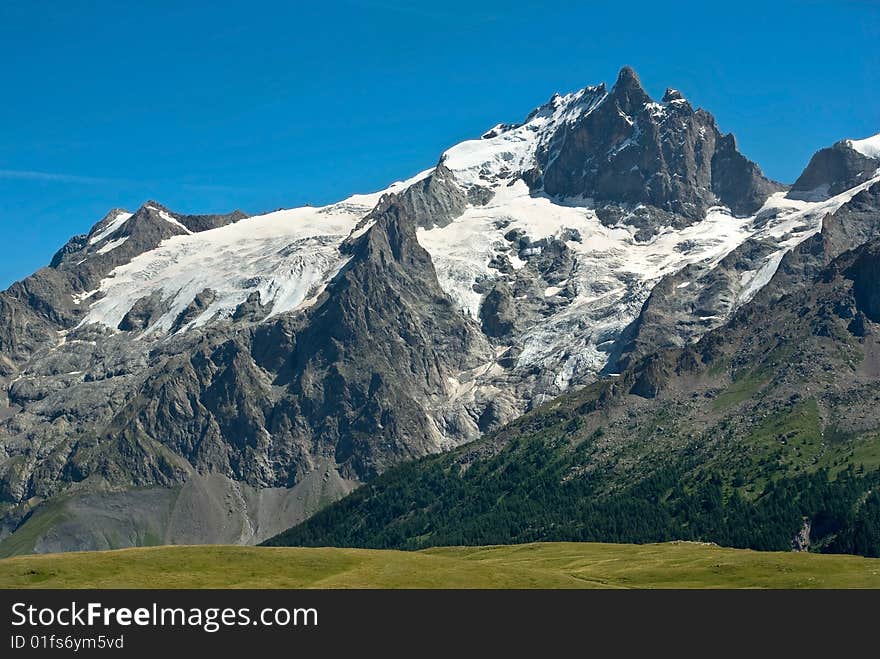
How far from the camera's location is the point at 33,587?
174m
